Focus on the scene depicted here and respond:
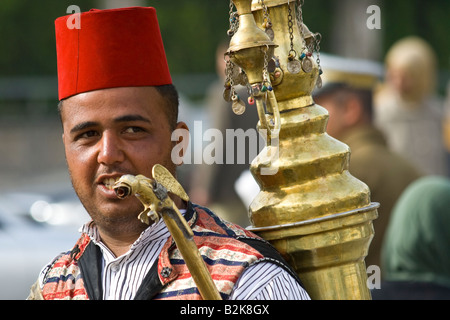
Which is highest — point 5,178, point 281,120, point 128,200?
point 281,120

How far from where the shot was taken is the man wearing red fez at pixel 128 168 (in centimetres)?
247

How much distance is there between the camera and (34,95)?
49.8 ft

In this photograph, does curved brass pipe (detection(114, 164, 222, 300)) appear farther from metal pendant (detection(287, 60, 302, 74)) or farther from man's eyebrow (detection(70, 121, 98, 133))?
metal pendant (detection(287, 60, 302, 74))

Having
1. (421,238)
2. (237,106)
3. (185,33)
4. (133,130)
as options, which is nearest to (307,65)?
(237,106)

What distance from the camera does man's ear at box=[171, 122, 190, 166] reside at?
2.66 meters

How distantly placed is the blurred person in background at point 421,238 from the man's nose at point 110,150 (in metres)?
2.31

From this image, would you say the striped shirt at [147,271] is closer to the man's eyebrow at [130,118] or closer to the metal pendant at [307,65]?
the man's eyebrow at [130,118]

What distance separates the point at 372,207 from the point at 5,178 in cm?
1269

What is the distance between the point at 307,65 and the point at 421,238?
2.32 m

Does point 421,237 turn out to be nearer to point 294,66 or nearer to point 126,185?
point 294,66

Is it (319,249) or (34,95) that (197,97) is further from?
(319,249)

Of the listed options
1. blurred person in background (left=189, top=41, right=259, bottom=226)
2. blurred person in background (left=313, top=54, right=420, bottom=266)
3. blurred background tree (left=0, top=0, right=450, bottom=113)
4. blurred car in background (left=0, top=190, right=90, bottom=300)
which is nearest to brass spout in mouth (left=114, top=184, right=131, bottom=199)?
blurred person in background (left=313, top=54, right=420, bottom=266)

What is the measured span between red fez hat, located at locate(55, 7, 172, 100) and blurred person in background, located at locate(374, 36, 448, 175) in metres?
6.17

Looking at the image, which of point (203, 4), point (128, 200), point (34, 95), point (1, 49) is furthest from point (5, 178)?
point (128, 200)
